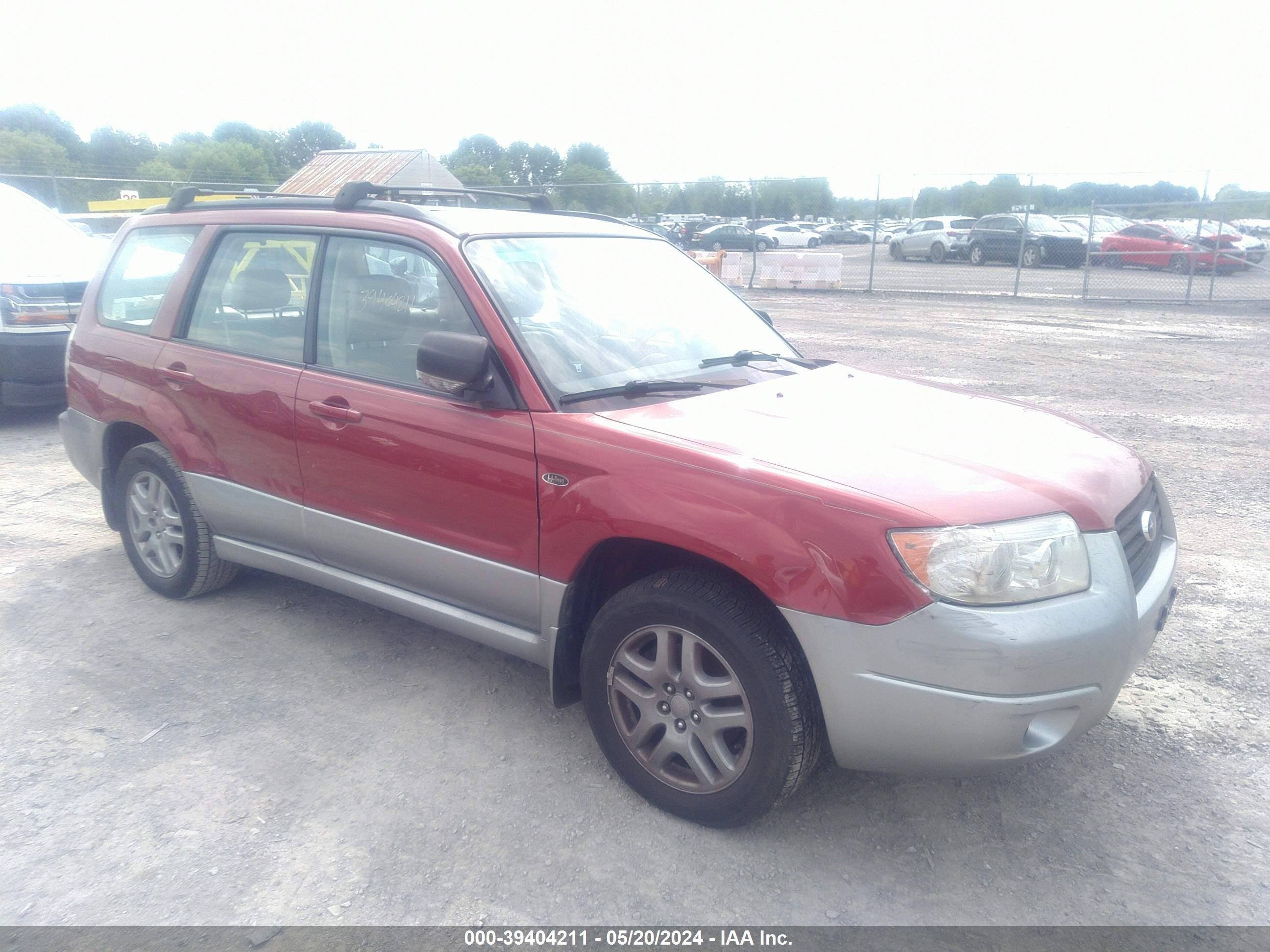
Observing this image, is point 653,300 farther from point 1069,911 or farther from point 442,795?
point 1069,911

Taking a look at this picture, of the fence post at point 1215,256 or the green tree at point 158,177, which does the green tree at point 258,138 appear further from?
the fence post at point 1215,256

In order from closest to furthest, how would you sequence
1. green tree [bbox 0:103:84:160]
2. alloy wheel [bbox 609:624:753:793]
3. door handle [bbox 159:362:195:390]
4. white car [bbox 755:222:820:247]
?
1. alloy wheel [bbox 609:624:753:793]
2. door handle [bbox 159:362:195:390]
3. white car [bbox 755:222:820:247]
4. green tree [bbox 0:103:84:160]

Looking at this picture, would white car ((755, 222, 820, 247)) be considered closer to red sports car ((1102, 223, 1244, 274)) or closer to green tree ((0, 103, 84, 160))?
red sports car ((1102, 223, 1244, 274))

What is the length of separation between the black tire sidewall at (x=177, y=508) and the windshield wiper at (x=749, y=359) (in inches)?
95.5

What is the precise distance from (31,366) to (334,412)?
5.41m

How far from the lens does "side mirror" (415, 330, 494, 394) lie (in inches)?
121

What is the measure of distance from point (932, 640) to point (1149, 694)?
1.79 m

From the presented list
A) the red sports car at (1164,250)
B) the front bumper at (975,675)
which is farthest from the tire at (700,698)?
the red sports car at (1164,250)

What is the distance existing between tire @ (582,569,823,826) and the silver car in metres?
29.4

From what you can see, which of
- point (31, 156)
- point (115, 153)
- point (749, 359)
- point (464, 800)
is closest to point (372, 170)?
point (31, 156)

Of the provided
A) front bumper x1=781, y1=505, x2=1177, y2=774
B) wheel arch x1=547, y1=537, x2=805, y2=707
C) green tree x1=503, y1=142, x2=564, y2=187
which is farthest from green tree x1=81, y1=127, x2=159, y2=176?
front bumper x1=781, y1=505, x2=1177, y2=774

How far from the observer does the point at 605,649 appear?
3066 mm

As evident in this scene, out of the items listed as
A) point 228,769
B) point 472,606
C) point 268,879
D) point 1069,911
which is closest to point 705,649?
point 472,606

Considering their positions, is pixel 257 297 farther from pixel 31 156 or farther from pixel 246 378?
pixel 31 156
